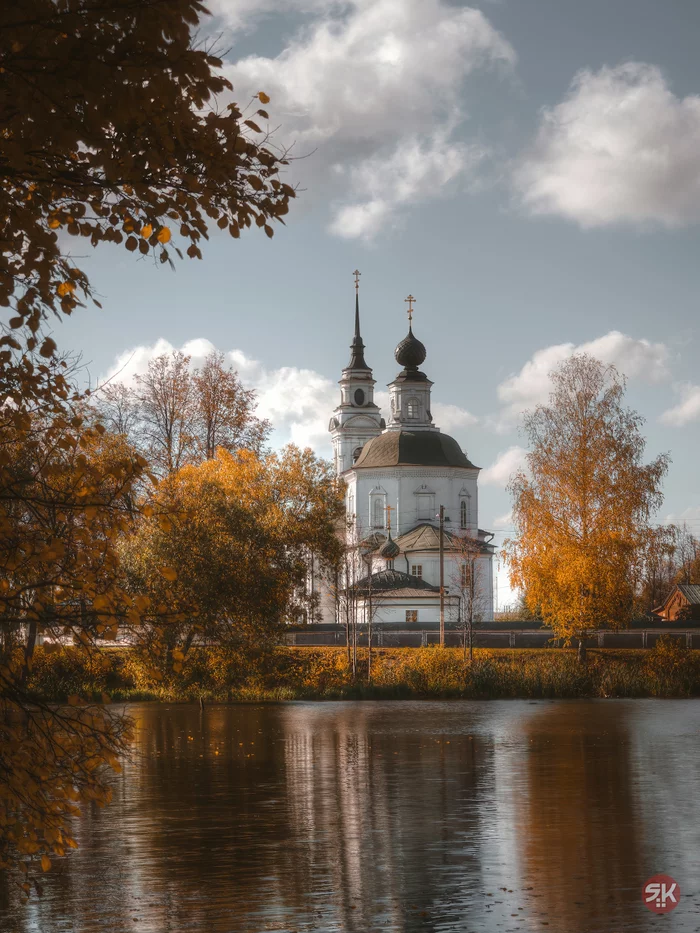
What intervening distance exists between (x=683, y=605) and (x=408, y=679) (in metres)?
37.2

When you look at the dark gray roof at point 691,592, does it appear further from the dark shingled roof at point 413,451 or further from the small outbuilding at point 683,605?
the dark shingled roof at point 413,451

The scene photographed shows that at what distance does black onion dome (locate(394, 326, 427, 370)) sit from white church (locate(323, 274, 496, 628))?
76 mm

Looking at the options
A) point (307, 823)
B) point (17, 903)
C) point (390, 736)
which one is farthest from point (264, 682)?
point (17, 903)

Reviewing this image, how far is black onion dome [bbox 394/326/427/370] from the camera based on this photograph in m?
92.8

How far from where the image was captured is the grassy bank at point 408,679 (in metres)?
36.1

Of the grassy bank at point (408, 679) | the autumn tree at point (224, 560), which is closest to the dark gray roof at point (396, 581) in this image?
the autumn tree at point (224, 560)

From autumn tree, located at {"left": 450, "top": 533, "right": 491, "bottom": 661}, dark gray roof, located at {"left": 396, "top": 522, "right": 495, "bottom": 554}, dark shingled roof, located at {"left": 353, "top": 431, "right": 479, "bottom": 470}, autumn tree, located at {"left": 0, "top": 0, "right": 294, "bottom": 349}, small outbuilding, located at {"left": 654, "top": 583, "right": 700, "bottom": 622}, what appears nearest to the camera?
autumn tree, located at {"left": 0, "top": 0, "right": 294, "bottom": 349}

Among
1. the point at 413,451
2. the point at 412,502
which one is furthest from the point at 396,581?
the point at 413,451

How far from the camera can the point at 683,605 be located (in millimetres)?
70500

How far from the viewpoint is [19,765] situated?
6102mm

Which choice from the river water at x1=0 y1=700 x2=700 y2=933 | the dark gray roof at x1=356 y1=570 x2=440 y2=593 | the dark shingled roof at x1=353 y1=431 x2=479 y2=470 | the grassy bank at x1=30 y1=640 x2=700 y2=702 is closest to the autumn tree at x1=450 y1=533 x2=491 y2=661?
the dark gray roof at x1=356 y1=570 x2=440 y2=593

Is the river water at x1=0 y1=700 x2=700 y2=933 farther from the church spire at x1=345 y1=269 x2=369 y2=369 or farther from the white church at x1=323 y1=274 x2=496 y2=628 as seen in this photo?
the church spire at x1=345 y1=269 x2=369 y2=369

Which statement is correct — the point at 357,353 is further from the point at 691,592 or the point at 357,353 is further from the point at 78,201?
the point at 78,201

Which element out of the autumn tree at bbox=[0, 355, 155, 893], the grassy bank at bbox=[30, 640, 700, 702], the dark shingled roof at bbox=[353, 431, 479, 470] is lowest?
the grassy bank at bbox=[30, 640, 700, 702]
